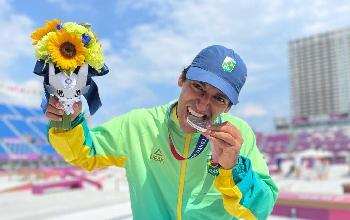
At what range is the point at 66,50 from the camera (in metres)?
1.53

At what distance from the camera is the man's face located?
1.68m

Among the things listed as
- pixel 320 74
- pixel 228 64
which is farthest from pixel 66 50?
pixel 320 74

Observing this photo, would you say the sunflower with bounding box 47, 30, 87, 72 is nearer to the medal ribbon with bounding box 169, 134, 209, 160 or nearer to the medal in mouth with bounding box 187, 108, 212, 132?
the medal in mouth with bounding box 187, 108, 212, 132

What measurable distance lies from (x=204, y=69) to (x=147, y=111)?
0.56 meters

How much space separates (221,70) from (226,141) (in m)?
0.32

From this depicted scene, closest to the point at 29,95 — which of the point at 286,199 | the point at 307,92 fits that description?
the point at 286,199

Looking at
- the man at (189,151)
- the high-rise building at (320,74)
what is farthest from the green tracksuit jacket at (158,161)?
the high-rise building at (320,74)

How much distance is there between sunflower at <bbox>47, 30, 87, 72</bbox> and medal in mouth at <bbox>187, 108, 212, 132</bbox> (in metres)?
0.51

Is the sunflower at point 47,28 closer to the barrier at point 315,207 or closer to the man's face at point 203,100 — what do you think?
the man's face at point 203,100

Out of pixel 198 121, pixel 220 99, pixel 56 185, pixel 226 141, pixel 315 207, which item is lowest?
pixel 226 141

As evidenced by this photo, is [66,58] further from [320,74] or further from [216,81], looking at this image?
[320,74]

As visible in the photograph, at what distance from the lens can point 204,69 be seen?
171cm

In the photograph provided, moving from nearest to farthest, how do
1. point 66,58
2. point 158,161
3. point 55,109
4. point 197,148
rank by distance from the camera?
point 66,58 → point 55,109 → point 197,148 → point 158,161

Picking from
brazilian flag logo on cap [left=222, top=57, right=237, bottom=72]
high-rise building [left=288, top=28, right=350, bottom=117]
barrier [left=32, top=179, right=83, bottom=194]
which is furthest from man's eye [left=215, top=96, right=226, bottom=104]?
high-rise building [left=288, top=28, right=350, bottom=117]
